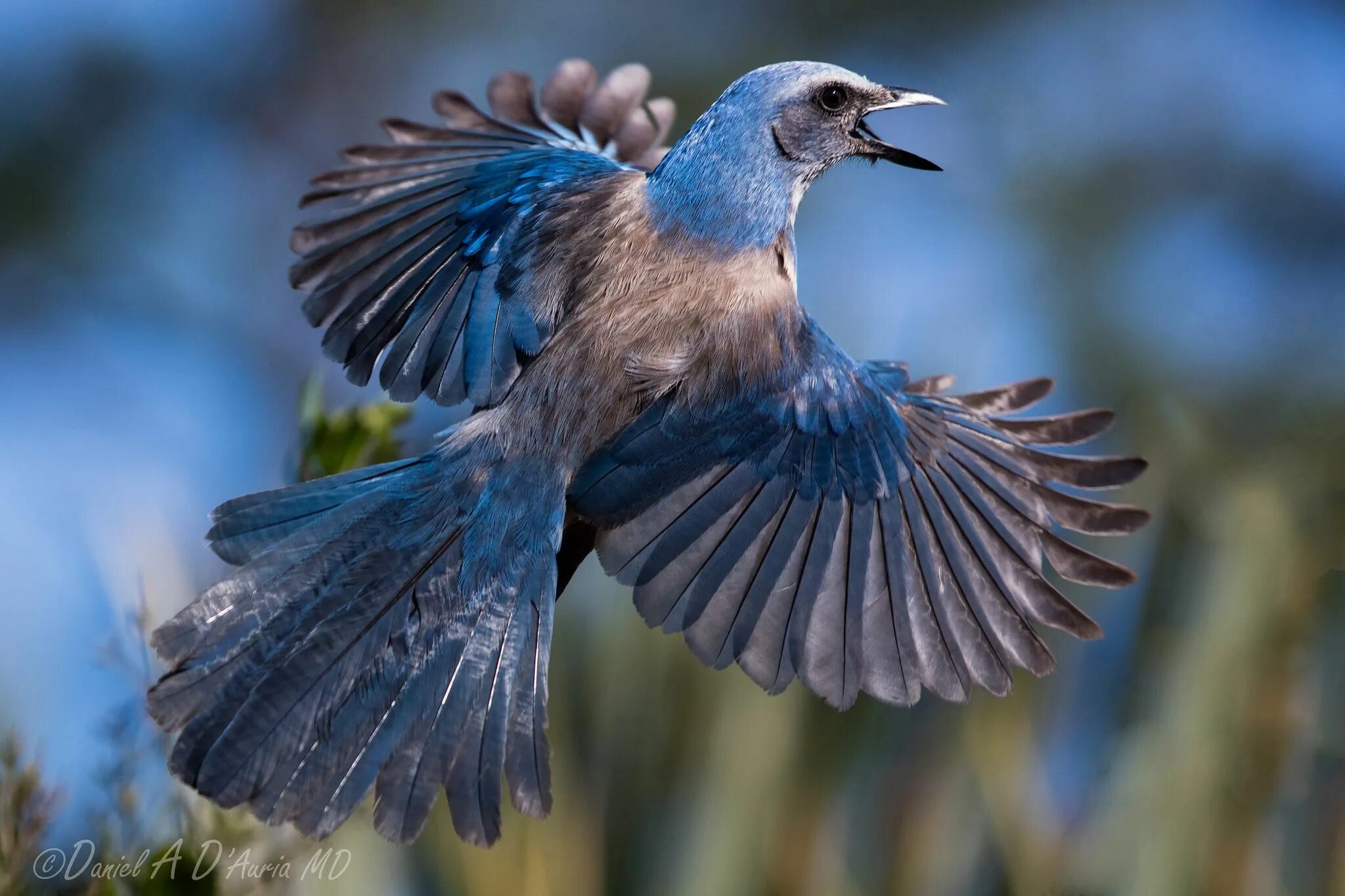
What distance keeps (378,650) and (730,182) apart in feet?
4.07

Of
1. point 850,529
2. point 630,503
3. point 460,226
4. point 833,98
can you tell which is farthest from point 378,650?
point 833,98

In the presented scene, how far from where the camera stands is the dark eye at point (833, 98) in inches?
131

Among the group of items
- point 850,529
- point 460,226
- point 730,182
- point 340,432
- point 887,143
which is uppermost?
point 887,143

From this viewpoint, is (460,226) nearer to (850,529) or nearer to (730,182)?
(730,182)

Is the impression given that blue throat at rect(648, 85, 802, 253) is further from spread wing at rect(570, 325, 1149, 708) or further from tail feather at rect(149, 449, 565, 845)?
tail feather at rect(149, 449, 565, 845)

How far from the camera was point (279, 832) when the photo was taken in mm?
2543

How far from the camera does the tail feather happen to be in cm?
257

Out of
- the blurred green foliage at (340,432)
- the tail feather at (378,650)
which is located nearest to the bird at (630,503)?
the tail feather at (378,650)

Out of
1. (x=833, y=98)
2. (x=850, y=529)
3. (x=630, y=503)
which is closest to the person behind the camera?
(x=630, y=503)

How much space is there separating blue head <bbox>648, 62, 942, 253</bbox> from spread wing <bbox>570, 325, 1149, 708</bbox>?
31 centimetres

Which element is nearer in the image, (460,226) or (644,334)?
(644,334)

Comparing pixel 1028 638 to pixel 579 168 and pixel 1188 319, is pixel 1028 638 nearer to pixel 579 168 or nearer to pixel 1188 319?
pixel 579 168

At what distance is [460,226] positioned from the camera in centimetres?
355

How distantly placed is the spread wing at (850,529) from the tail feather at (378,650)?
216 millimetres
